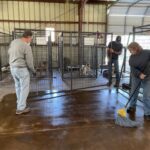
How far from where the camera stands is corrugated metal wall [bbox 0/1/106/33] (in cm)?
1079

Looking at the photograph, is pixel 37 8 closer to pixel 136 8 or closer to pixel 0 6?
pixel 0 6

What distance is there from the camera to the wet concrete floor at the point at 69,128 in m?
2.77

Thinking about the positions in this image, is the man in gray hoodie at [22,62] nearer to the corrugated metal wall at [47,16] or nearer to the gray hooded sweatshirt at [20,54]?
the gray hooded sweatshirt at [20,54]

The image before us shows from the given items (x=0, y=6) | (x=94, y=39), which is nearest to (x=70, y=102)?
→ (x=94, y=39)

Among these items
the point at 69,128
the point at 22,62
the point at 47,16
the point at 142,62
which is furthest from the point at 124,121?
the point at 47,16

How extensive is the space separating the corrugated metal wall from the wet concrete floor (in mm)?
7141

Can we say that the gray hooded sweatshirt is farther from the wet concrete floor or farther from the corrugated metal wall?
the corrugated metal wall

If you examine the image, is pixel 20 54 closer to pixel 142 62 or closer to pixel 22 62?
pixel 22 62

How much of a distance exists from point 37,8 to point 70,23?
2.00 metres

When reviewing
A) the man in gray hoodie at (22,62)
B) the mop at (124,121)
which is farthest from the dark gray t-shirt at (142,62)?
the man in gray hoodie at (22,62)

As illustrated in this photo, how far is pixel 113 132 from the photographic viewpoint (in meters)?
3.12

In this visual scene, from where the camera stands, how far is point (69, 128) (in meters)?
3.27

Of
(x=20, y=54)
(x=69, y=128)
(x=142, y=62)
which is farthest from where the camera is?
(x=20, y=54)

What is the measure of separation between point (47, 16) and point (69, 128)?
9.04 m
